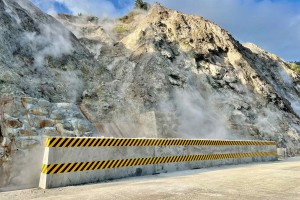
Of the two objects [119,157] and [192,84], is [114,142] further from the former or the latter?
[192,84]

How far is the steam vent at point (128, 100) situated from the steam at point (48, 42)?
0.37 ft

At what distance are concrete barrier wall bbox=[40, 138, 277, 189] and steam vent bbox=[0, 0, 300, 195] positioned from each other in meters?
0.03

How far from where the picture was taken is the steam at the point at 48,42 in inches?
961

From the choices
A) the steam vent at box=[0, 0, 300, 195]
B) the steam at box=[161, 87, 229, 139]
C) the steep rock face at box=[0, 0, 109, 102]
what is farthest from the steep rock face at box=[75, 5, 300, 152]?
the steep rock face at box=[0, 0, 109, 102]

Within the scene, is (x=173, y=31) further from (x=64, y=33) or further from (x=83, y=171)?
(x=83, y=171)

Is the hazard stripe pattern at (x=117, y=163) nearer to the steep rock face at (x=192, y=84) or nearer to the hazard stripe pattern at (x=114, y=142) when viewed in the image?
the hazard stripe pattern at (x=114, y=142)

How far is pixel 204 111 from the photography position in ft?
93.5

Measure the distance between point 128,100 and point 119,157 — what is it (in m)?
15.3

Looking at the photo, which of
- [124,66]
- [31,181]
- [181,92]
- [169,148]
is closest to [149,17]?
[124,66]

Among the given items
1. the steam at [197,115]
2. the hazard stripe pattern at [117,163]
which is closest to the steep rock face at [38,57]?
the steam at [197,115]

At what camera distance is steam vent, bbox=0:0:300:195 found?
36.9 feet

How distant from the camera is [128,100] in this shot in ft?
84.7

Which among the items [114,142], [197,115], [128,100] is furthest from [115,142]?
[197,115]

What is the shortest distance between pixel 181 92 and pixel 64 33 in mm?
12752
